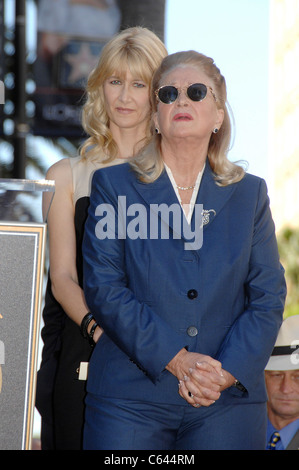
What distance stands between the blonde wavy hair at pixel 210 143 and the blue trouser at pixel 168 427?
0.89 meters

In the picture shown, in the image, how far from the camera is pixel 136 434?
3152 millimetres

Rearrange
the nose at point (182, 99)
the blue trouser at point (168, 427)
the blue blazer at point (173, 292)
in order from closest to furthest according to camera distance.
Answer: the blue trouser at point (168, 427)
the blue blazer at point (173, 292)
the nose at point (182, 99)

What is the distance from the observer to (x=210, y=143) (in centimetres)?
378

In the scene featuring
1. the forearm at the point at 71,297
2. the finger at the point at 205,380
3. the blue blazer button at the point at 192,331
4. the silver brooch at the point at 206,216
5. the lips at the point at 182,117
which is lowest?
the finger at the point at 205,380

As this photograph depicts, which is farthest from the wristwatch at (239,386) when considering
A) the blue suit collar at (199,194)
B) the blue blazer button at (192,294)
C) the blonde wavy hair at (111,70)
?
the blonde wavy hair at (111,70)

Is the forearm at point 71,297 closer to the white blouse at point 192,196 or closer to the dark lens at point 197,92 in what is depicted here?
the white blouse at point 192,196

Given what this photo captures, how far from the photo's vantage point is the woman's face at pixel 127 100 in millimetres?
4453

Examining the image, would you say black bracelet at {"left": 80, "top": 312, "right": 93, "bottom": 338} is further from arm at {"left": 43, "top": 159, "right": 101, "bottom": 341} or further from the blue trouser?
the blue trouser

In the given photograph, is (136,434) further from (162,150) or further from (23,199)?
(162,150)

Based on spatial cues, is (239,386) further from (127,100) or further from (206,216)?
(127,100)

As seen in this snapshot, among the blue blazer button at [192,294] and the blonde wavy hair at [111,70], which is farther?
the blonde wavy hair at [111,70]

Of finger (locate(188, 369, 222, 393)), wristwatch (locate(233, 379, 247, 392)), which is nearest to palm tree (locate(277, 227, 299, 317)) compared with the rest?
wristwatch (locate(233, 379, 247, 392))

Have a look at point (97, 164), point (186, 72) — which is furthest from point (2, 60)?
point (186, 72)

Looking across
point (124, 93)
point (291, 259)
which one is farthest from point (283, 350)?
point (291, 259)
